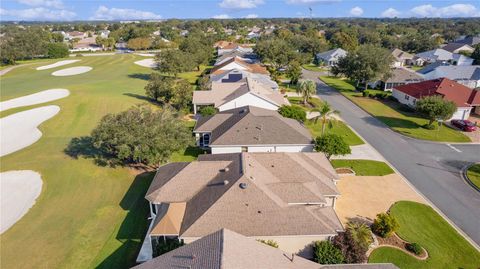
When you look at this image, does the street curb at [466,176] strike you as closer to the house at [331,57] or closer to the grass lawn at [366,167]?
the grass lawn at [366,167]

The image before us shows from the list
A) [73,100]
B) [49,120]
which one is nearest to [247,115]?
[49,120]

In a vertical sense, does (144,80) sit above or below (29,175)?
above

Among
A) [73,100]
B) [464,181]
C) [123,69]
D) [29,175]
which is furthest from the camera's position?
[123,69]

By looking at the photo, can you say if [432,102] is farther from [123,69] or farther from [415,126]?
[123,69]

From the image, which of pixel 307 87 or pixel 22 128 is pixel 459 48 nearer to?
pixel 307 87

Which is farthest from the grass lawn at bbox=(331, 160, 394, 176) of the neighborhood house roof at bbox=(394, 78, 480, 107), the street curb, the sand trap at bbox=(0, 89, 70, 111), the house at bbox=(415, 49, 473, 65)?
the house at bbox=(415, 49, 473, 65)

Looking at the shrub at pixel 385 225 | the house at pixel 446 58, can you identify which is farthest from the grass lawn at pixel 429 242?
the house at pixel 446 58
